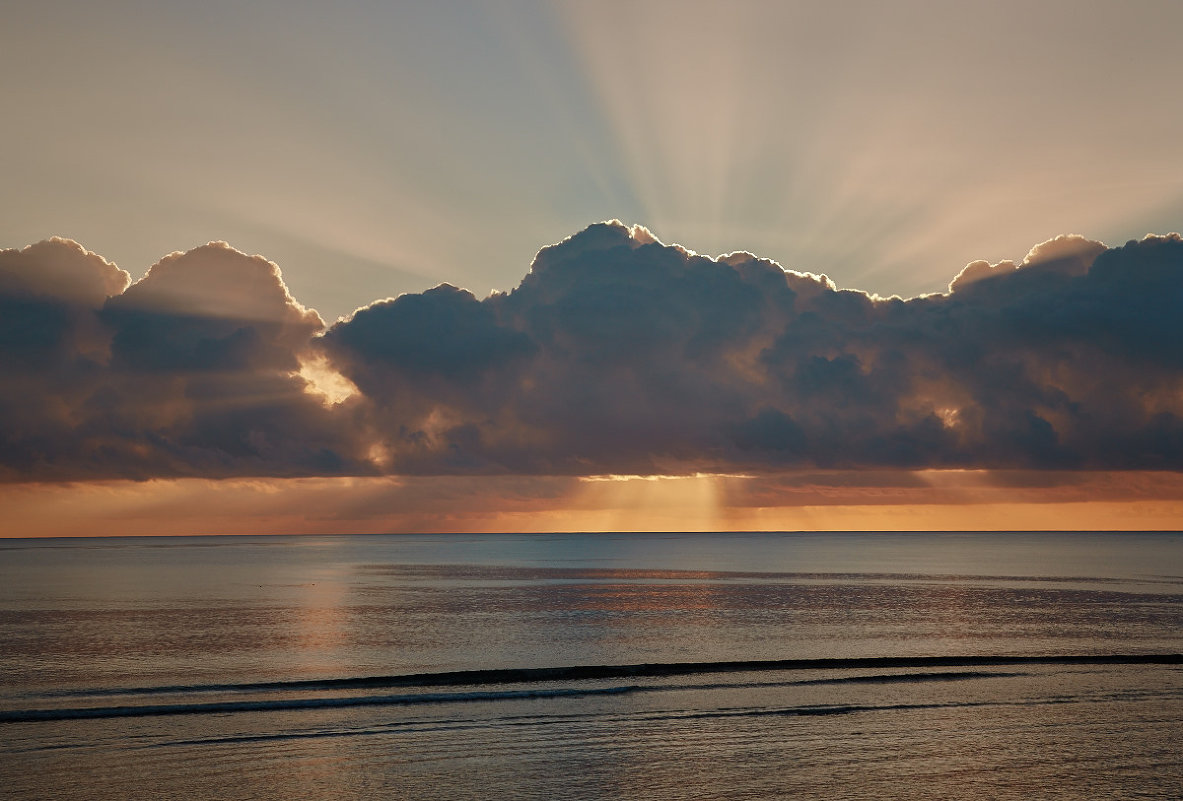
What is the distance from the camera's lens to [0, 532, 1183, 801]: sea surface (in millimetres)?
26406

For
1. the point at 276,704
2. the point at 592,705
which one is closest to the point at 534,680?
the point at 592,705

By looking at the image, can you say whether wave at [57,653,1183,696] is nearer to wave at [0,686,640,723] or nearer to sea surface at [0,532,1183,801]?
sea surface at [0,532,1183,801]

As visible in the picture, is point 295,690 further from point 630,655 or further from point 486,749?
point 630,655

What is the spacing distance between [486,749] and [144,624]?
2035 inches

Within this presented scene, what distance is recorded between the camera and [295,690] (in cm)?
4169

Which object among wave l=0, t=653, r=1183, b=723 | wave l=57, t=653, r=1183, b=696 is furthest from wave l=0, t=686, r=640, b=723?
wave l=57, t=653, r=1183, b=696

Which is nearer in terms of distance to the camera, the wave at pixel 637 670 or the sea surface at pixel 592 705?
the sea surface at pixel 592 705

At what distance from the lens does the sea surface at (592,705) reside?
2641 cm

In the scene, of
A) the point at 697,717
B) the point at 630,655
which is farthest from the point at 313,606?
the point at 697,717

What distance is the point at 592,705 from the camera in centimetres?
3753

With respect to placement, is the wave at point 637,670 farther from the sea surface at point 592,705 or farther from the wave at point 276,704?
the wave at point 276,704

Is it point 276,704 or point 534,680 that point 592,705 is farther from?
point 276,704

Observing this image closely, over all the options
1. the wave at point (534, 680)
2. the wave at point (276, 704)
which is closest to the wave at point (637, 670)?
the wave at point (534, 680)

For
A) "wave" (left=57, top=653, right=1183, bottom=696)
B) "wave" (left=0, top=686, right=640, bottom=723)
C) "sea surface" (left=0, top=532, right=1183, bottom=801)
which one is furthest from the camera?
"wave" (left=57, top=653, right=1183, bottom=696)
